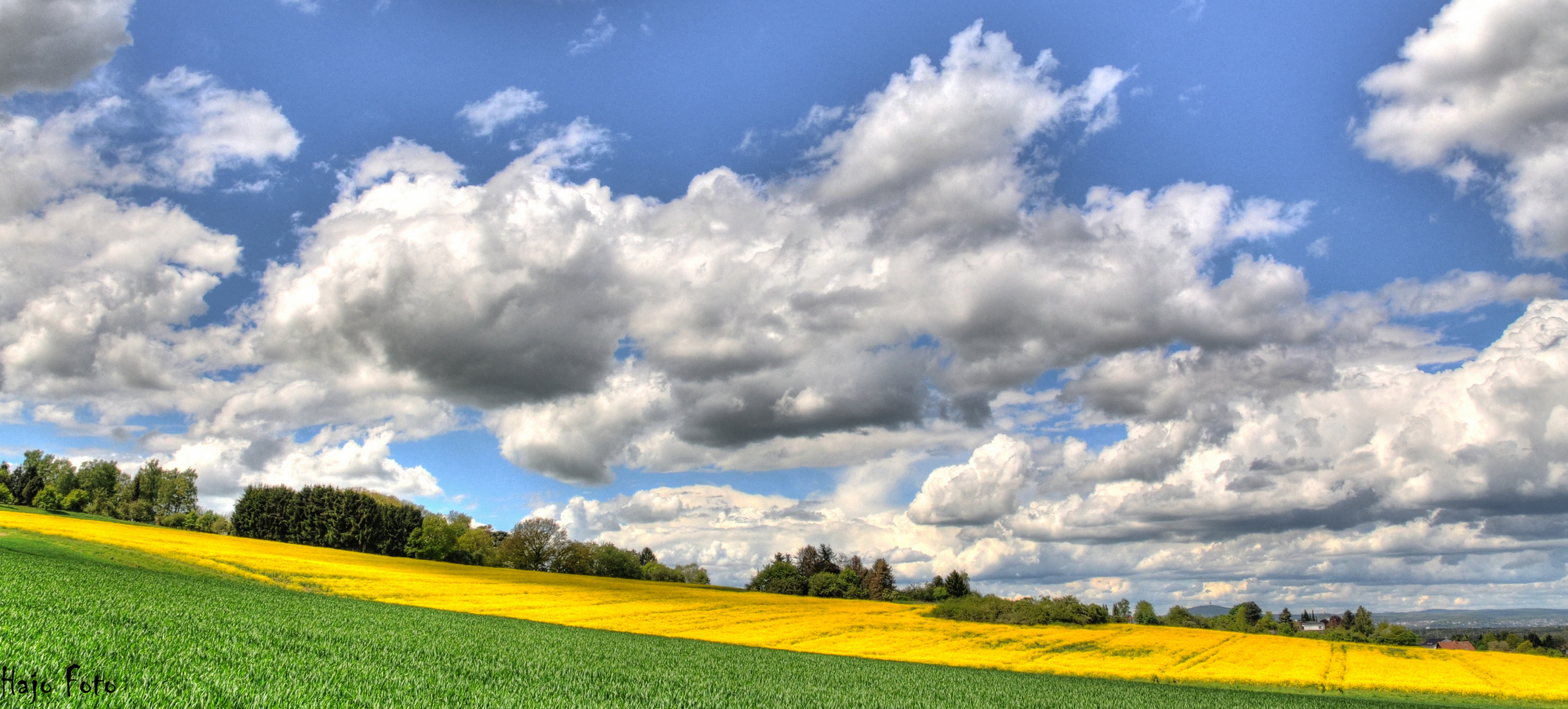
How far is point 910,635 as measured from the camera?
193ft

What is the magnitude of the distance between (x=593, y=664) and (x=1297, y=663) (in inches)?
1975

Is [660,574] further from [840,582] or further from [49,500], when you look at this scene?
[49,500]

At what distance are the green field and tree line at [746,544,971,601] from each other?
80.4 meters

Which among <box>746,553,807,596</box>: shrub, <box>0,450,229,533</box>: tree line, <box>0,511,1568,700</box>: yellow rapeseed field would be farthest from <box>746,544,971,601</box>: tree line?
<box>0,450,229,533</box>: tree line

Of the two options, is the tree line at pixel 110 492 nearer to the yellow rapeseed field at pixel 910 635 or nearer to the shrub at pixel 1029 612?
the yellow rapeseed field at pixel 910 635

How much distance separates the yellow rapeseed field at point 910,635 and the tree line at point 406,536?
50.7m

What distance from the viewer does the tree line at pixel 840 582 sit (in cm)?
11981

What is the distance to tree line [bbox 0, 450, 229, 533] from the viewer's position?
13900cm

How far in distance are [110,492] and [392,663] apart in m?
188

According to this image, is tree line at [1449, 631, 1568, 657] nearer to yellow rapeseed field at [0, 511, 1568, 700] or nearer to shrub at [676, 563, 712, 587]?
yellow rapeseed field at [0, 511, 1568, 700]
